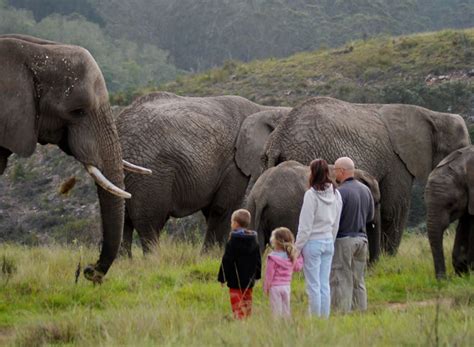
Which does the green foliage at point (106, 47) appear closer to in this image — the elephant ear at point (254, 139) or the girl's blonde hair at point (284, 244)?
the elephant ear at point (254, 139)

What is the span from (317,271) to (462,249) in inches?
126

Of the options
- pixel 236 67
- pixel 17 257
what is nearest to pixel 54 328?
pixel 17 257

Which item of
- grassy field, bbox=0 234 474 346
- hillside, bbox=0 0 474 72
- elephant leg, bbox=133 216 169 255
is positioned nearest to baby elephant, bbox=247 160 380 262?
grassy field, bbox=0 234 474 346

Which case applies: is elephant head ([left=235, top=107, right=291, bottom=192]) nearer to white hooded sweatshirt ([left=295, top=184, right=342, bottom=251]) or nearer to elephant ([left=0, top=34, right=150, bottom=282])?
elephant ([left=0, top=34, right=150, bottom=282])

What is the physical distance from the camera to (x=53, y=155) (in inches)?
1371

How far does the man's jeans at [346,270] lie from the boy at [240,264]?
111 cm

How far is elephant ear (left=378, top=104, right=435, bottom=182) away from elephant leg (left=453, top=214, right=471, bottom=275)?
291 cm

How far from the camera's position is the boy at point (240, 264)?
9.29m

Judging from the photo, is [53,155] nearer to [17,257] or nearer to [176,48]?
[17,257]

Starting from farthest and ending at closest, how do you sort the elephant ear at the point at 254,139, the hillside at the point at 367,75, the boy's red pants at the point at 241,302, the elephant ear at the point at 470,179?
the hillside at the point at 367,75
the elephant ear at the point at 254,139
the elephant ear at the point at 470,179
the boy's red pants at the point at 241,302

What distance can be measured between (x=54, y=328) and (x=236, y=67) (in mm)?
39561

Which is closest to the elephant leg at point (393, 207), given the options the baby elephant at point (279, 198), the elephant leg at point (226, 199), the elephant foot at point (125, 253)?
the elephant leg at point (226, 199)

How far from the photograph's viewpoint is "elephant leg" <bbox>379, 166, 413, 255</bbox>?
14688mm

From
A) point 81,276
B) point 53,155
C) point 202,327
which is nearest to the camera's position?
point 202,327
